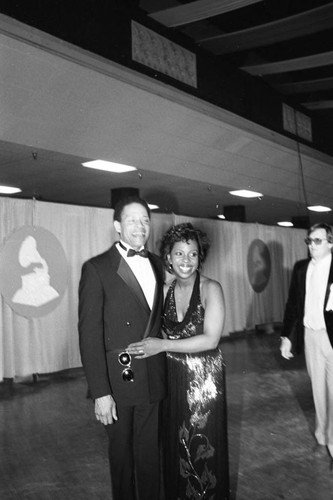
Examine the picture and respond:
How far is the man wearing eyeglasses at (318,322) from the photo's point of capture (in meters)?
2.84

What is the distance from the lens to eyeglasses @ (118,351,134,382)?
5.86ft

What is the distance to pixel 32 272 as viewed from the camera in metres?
4.96

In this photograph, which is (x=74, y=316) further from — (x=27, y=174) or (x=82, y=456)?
(x=82, y=456)

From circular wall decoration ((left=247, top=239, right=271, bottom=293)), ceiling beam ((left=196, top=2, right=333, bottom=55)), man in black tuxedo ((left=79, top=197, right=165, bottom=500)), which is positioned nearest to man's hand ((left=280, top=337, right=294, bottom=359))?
man in black tuxedo ((left=79, top=197, right=165, bottom=500))

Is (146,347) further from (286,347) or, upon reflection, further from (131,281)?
(286,347)

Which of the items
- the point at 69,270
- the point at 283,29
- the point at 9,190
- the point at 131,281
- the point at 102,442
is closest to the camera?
the point at 131,281

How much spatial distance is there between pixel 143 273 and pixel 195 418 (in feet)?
2.02

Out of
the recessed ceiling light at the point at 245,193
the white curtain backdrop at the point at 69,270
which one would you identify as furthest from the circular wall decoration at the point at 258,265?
the recessed ceiling light at the point at 245,193

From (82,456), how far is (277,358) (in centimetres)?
378

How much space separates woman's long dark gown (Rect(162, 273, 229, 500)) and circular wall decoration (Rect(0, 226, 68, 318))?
3235mm

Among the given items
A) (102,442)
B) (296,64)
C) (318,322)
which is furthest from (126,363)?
(296,64)

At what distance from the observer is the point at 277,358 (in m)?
6.23

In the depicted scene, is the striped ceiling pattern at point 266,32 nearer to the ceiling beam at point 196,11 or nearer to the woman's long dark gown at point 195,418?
the ceiling beam at point 196,11

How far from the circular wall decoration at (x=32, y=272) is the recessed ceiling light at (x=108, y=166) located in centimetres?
86
